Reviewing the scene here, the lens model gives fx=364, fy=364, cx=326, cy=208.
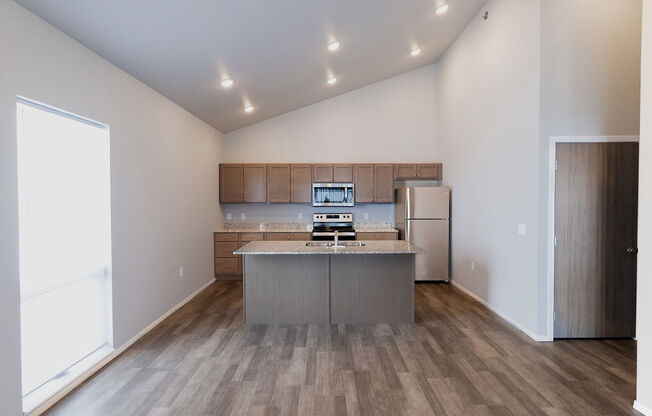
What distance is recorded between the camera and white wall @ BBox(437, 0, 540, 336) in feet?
12.3

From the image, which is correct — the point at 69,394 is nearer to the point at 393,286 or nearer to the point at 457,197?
the point at 393,286

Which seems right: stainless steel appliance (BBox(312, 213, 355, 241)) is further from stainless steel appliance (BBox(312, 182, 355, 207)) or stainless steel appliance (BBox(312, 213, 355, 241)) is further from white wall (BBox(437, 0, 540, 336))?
white wall (BBox(437, 0, 540, 336))

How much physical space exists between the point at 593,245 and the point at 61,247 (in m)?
4.82

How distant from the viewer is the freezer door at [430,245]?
6113mm

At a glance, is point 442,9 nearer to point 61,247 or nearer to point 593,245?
point 593,245

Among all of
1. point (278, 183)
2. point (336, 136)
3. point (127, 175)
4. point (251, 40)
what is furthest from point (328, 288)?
point (336, 136)

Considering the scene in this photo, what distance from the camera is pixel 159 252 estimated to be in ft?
14.0

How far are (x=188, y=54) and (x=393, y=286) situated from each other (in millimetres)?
3241

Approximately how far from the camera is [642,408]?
238 cm

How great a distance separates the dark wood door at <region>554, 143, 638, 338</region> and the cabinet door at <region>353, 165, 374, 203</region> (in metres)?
3.39

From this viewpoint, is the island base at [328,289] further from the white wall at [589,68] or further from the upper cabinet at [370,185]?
the upper cabinet at [370,185]

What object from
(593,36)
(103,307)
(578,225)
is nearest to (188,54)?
(103,307)

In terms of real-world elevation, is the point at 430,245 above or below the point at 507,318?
above

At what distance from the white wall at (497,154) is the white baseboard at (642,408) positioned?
1247mm
